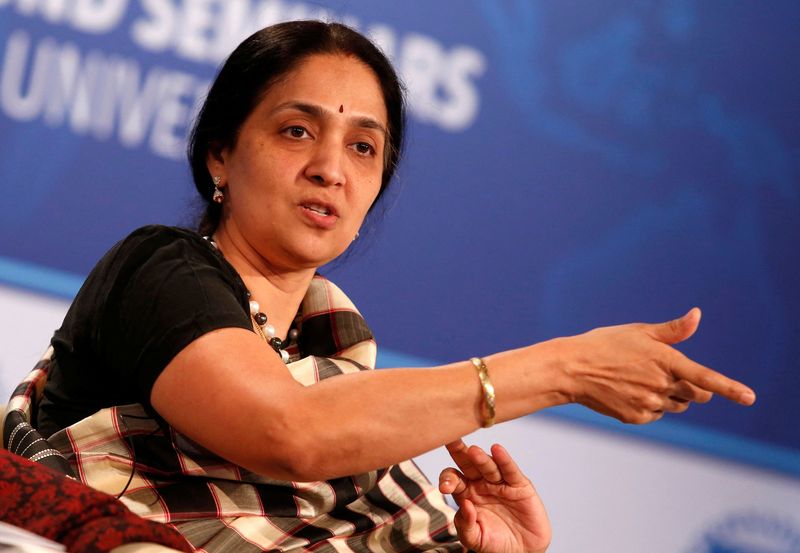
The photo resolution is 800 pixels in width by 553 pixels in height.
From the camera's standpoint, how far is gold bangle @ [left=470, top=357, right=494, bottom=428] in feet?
3.96

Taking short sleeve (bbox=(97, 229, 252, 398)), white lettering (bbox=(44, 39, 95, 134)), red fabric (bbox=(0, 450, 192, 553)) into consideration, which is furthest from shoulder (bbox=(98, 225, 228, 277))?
white lettering (bbox=(44, 39, 95, 134))

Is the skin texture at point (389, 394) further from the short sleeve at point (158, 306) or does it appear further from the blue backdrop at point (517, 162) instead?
the blue backdrop at point (517, 162)

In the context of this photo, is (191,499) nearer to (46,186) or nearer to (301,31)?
(301,31)

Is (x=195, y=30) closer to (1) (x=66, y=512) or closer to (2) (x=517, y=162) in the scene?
(2) (x=517, y=162)

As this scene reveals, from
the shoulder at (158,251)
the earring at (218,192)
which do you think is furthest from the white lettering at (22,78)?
the shoulder at (158,251)

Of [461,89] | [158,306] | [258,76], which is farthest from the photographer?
[461,89]

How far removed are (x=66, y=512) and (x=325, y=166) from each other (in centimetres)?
68

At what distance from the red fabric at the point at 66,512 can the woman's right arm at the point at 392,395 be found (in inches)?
5.9

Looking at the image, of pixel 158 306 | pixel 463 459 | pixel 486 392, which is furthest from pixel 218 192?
pixel 486 392

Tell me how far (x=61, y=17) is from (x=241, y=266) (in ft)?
6.54

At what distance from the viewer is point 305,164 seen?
1.60 metres

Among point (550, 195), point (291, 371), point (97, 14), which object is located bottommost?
point (291, 371)

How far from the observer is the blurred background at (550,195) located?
333 cm

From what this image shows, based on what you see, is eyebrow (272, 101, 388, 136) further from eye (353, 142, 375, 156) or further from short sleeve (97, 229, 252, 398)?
short sleeve (97, 229, 252, 398)
